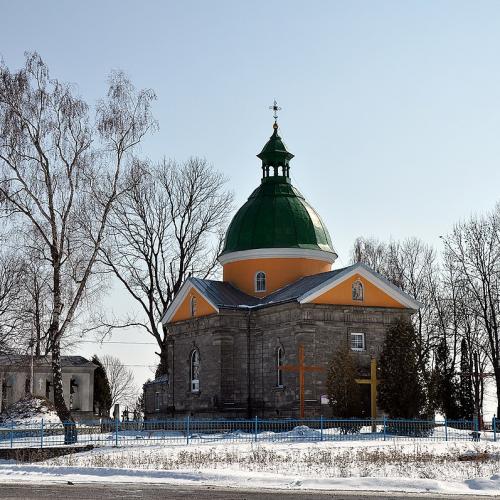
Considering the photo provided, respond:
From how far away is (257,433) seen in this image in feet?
99.8

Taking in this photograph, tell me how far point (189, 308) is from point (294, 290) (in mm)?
5984

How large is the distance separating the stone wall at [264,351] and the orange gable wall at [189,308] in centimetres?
33

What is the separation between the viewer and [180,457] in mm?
23500

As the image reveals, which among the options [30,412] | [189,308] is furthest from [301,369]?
[30,412]

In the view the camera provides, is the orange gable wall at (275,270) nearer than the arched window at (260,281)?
Yes

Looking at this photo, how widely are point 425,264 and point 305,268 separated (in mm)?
14810

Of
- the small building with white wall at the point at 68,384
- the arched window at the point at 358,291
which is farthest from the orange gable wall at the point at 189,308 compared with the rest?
the small building with white wall at the point at 68,384

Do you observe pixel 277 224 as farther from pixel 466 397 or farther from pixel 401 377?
pixel 466 397

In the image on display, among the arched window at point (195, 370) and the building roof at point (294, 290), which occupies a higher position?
the building roof at point (294, 290)

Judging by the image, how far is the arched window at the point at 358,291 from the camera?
37.0 meters

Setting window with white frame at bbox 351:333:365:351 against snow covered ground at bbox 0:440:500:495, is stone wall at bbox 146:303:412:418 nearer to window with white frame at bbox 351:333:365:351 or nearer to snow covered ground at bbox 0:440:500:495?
window with white frame at bbox 351:333:365:351

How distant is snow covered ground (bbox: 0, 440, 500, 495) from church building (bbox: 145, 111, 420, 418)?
920 cm

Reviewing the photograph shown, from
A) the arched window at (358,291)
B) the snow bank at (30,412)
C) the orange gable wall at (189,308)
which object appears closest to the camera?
the arched window at (358,291)

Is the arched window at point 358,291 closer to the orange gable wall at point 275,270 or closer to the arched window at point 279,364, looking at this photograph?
the orange gable wall at point 275,270
